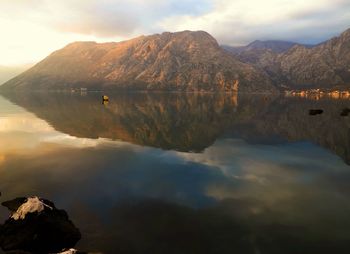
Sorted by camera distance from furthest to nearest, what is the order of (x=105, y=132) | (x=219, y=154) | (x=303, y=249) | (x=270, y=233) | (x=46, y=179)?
(x=105, y=132), (x=219, y=154), (x=46, y=179), (x=270, y=233), (x=303, y=249)

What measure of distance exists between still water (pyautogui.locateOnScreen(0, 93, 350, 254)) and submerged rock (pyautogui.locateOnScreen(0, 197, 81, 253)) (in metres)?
1.50

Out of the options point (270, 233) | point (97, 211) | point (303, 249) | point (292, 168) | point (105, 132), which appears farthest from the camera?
point (105, 132)

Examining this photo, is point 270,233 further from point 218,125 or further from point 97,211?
point 218,125

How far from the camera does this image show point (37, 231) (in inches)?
909

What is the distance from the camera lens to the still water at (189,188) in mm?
24156

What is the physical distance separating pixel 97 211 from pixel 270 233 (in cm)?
1451

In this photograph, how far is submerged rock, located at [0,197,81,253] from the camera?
22469 millimetres

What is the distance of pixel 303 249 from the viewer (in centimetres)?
2267

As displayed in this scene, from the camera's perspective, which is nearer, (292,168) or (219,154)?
(292,168)

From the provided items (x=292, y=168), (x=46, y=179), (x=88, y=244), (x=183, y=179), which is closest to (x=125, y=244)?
(x=88, y=244)

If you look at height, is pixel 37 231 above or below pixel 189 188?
above

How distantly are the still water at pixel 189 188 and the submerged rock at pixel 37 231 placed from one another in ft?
4.93

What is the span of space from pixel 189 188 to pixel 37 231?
16786 mm

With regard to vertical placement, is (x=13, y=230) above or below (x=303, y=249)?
above
